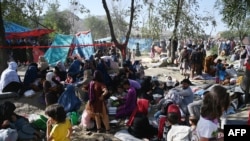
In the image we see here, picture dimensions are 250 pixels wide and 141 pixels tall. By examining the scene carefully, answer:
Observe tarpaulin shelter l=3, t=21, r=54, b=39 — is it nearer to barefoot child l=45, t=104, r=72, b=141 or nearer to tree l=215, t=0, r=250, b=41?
tree l=215, t=0, r=250, b=41

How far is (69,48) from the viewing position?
18188 mm

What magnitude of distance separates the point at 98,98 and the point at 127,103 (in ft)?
3.58

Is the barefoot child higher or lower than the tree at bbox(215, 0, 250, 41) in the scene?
lower

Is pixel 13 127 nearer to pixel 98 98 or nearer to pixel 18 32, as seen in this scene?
pixel 98 98

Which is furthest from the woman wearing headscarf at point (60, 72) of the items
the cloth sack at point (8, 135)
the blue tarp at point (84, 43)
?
the cloth sack at point (8, 135)

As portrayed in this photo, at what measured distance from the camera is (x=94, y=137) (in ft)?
24.0

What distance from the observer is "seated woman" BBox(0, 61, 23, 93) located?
9312 mm

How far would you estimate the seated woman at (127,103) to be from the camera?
8.03m

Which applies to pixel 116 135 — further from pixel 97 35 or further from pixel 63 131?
pixel 97 35

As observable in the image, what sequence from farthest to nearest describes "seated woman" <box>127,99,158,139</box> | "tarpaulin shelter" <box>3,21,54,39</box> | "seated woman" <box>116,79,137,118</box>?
"tarpaulin shelter" <box>3,21,54,39</box> < "seated woman" <box>116,79,137,118</box> < "seated woman" <box>127,99,158,139</box>

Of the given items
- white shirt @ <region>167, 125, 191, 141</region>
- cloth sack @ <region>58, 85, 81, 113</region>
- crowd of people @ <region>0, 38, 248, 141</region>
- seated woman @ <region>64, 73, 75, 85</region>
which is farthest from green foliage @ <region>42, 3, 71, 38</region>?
white shirt @ <region>167, 125, 191, 141</region>

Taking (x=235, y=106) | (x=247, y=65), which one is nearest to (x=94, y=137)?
(x=235, y=106)

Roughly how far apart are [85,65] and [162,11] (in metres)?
8.50

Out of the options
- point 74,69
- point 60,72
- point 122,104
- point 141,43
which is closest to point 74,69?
point 74,69
